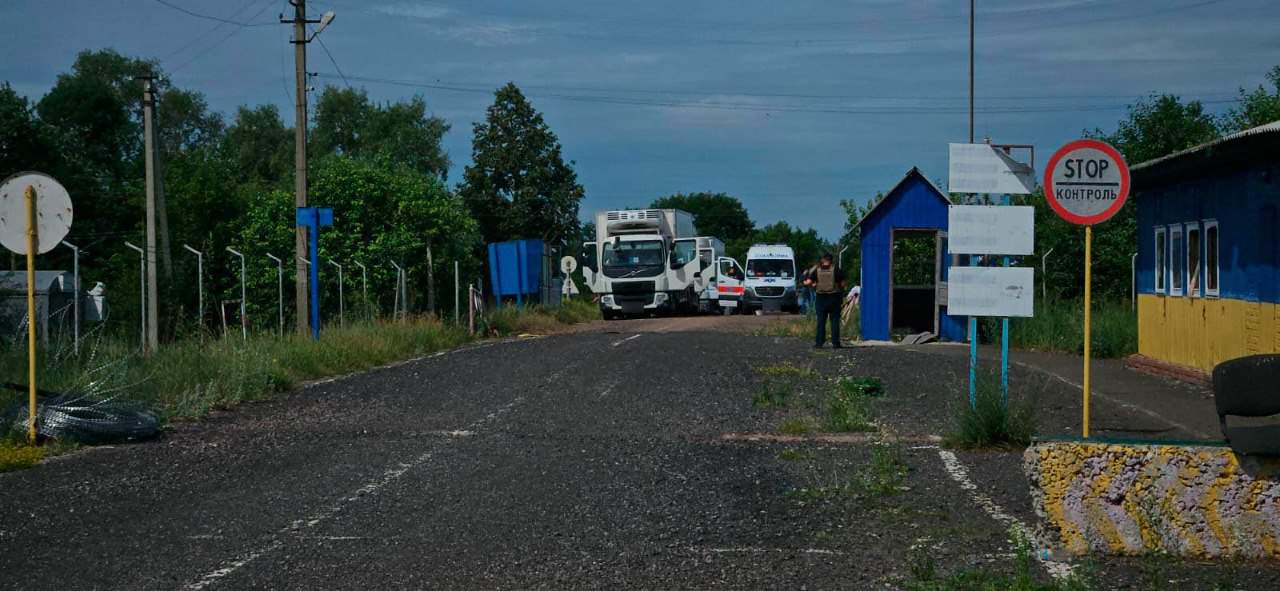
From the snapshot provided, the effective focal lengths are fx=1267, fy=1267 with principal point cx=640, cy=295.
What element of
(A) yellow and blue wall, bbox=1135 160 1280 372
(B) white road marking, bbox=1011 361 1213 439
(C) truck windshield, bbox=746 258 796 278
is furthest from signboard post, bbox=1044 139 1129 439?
(C) truck windshield, bbox=746 258 796 278

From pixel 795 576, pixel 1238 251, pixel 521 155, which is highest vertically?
pixel 521 155

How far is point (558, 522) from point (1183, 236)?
544 inches

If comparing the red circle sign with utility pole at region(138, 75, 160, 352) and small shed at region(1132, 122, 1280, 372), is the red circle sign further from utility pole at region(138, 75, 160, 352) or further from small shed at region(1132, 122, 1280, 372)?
utility pole at region(138, 75, 160, 352)

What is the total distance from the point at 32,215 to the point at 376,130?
6393 centimetres

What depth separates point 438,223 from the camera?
3528cm

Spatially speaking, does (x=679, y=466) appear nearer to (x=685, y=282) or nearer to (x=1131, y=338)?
(x=1131, y=338)

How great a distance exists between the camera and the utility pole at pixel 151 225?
22.2m

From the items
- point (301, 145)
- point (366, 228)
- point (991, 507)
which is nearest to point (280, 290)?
point (301, 145)

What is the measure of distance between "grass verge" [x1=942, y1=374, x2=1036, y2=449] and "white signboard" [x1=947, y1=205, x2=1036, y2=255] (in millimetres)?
1431

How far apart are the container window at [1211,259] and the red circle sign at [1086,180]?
26.2ft

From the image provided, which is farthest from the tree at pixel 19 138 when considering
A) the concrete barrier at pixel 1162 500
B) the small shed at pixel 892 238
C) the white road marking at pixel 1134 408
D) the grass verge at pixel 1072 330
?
the concrete barrier at pixel 1162 500

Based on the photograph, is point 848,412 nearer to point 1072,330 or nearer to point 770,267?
point 1072,330

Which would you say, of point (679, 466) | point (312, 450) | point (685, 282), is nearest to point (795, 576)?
point (679, 466)

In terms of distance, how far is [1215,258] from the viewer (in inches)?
682
